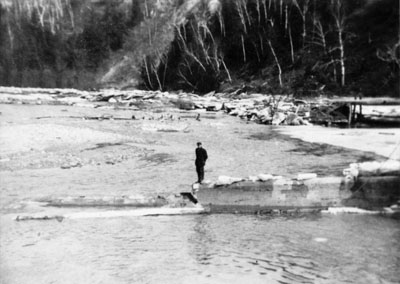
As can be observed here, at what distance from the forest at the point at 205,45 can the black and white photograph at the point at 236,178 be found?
353 millimetres

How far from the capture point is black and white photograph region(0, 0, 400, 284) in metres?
8.82

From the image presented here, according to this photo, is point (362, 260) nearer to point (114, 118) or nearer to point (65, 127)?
point (65, 127)

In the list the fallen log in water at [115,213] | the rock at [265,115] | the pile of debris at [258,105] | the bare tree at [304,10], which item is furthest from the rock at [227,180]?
the bare tree at [304,10]

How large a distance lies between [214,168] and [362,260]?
10.1 meters

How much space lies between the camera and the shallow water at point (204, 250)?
321 inches

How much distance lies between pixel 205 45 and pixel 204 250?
6185cm

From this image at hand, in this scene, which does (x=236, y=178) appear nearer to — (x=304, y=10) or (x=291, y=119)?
(x=291, y=119)

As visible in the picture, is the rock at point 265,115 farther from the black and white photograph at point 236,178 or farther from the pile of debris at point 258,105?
the black and white photograph at point 236,178

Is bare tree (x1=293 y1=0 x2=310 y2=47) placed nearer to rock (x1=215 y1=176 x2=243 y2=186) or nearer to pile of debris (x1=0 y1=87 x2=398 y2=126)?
pile of debris (x1=0 y1=87 x2=398 y2=126)

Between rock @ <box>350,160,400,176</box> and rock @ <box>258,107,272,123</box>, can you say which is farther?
rock @ <box>258,107,272,123</box>

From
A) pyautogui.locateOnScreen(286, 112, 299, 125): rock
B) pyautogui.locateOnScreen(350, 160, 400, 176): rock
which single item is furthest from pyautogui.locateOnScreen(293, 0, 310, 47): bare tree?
pyautogui.locateOnScreen(350, 160, 400, 176): rock

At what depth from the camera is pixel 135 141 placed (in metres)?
25.0

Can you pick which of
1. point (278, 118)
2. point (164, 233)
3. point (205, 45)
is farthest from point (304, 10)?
point (164, 233)

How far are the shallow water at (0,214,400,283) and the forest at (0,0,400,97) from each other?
3289 centimetres
